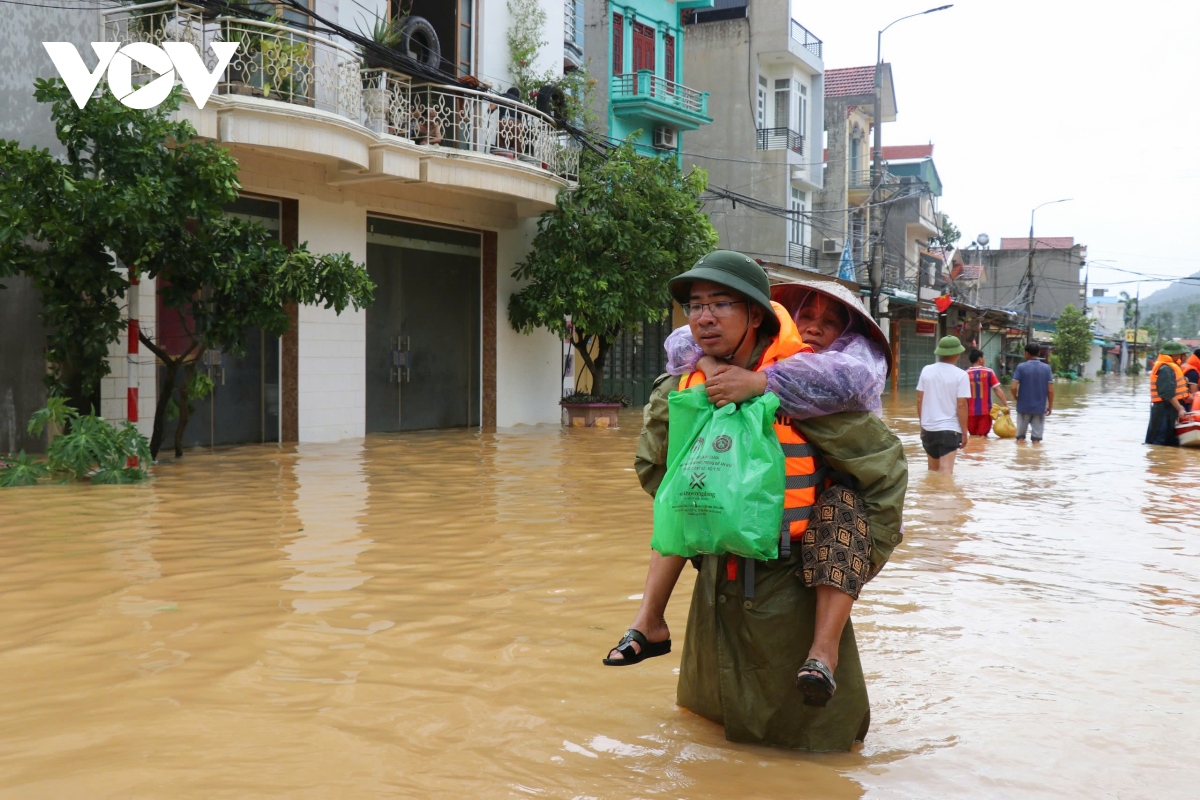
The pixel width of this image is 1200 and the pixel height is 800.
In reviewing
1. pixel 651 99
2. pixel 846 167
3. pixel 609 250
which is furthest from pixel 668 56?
pixel 846 167

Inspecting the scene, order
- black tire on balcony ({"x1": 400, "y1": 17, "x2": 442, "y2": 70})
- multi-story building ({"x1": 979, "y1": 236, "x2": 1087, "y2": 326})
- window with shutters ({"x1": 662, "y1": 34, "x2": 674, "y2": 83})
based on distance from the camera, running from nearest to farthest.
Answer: black tire on balcony ({"x1": 400, "y1": 17, "x2": 442, "y2": 70}) → window with shutters ({"x1": 662, "y1": 34, "x2": 674, "y2": 83}) → multi-story building ({"x1": 979, "y1": 236, "x2": 1087, "y2": 326})

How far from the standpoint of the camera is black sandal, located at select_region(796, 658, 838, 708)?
3240mm

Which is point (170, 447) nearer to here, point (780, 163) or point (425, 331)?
point (425, 331)

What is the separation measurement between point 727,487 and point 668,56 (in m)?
28.8

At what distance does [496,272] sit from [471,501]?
9.79 meters

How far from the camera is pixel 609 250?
18625 millimetres

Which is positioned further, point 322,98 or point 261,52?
point 322,98

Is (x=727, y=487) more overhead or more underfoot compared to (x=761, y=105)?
more underfoot

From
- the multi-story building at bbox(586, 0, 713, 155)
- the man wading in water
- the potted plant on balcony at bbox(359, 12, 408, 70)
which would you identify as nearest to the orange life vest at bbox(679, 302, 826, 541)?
the man wading in water

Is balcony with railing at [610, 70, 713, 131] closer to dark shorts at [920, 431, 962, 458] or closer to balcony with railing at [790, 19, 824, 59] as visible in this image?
balcony with railing at [790, 19, 824, 59]

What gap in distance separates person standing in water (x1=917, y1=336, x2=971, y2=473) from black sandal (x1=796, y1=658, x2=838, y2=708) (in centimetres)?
833

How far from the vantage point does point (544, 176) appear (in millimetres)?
17672

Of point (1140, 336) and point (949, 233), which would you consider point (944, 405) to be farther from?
point (1140, 336)

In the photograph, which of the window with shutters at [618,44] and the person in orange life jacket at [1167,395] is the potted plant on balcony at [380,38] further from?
the window with shutters at [618,44]
